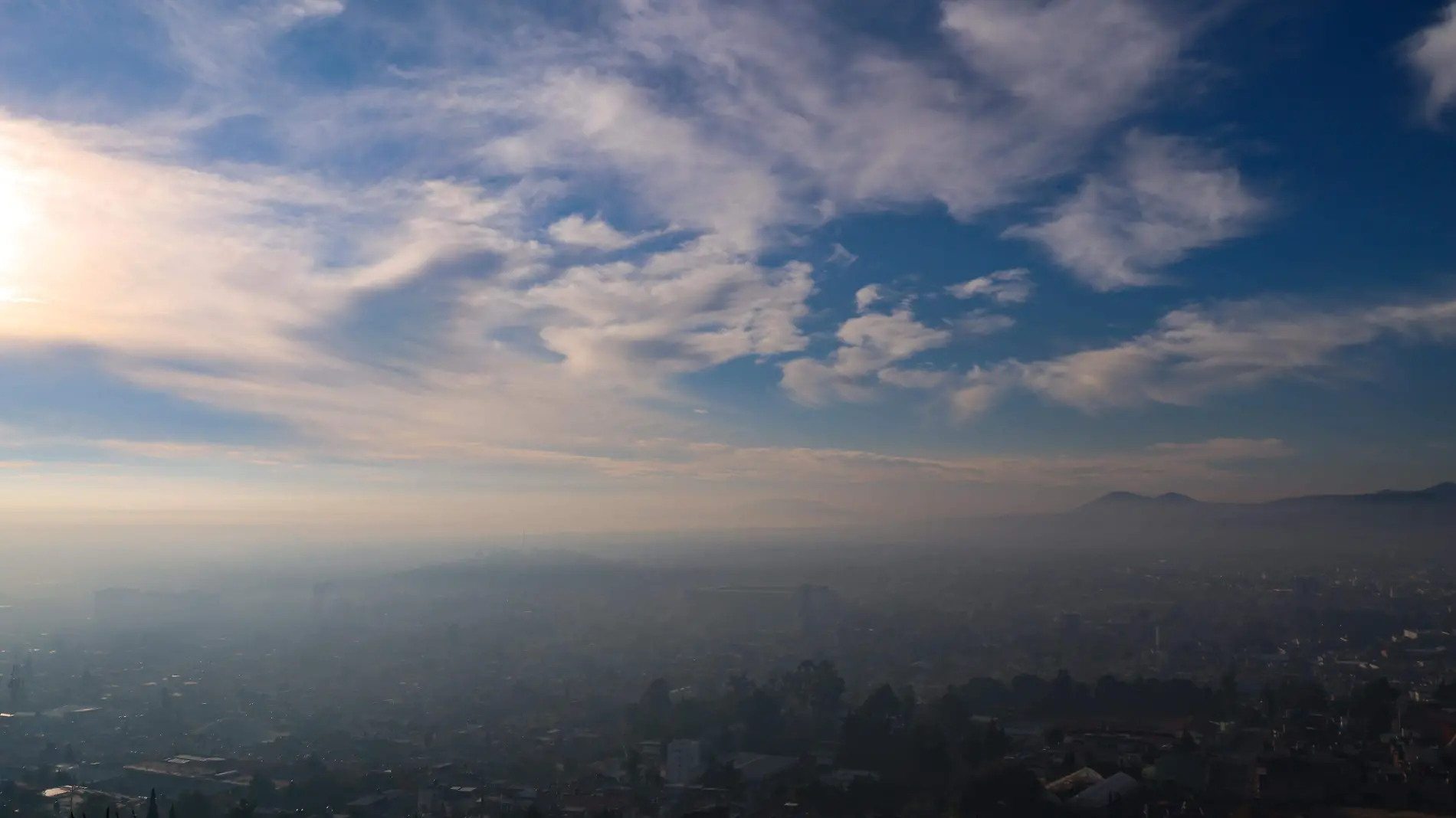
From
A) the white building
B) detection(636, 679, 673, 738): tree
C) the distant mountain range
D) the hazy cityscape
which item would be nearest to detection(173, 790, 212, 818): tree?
the hazy cityscape

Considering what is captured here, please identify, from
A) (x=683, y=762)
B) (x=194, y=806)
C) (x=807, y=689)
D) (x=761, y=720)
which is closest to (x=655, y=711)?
(x=761, y=720)

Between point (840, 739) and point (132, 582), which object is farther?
point (132, 582)

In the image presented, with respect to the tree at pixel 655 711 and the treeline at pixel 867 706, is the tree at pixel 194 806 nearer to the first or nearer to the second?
the treeline at pixel 867 706

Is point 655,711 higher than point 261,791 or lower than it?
higher

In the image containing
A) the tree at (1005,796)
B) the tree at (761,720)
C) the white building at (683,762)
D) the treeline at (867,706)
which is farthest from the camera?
the tree at (761,720)

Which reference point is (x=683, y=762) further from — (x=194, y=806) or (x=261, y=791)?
(x=194, y=806)

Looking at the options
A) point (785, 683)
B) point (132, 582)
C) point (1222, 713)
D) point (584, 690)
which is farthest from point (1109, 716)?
point (132, 582)

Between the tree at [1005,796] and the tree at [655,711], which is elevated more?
the tree at [1005,796]

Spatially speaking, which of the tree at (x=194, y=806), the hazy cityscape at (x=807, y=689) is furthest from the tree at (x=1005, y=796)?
the tree at (x=194, y=806)

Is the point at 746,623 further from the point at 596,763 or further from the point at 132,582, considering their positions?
the point at 132,582

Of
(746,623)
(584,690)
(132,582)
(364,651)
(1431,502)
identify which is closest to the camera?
(584,690)

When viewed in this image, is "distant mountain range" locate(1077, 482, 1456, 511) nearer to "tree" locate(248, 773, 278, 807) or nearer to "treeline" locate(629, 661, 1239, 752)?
"treeline" locate(629, 661, 1239, 752)
